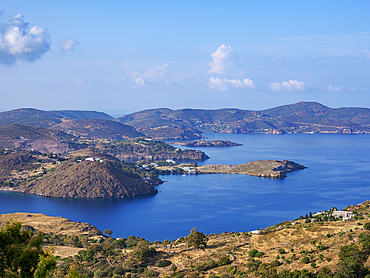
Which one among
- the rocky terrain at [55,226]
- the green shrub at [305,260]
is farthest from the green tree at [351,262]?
the rocky terrain at [55,226]

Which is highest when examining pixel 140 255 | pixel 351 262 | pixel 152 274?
pixel 351 262

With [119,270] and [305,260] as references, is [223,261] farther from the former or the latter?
[119,270]

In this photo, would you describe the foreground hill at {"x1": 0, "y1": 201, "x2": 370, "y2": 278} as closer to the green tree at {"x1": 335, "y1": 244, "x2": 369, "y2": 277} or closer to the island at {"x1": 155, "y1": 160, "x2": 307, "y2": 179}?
the green tree at {"x1": 335, "y1": 244, "x2": 369, "y2": 277}

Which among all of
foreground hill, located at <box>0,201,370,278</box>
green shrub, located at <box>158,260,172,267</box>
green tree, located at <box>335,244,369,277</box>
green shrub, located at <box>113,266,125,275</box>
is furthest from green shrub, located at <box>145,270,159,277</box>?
green tree, located at <box>335,244,369,277</box>

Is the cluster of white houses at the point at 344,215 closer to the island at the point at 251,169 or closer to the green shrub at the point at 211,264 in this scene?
the green shrub at the point at 211,264

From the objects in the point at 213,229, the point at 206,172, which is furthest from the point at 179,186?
the point at 213,229

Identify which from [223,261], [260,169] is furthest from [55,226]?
[260,169]
